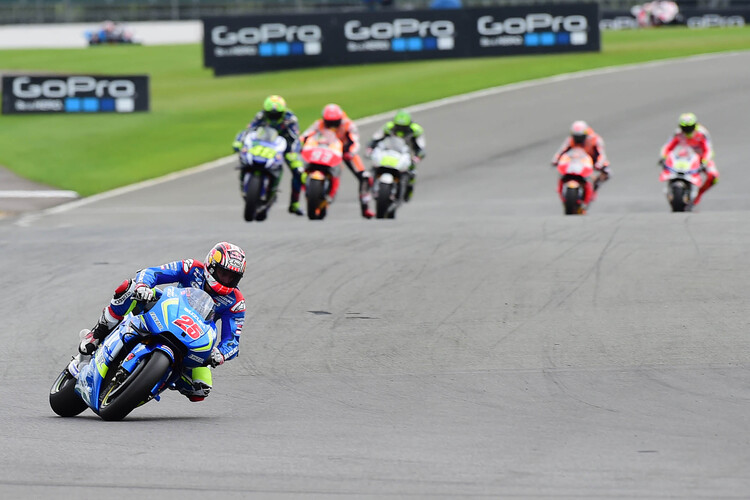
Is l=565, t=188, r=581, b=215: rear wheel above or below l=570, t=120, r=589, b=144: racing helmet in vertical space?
below

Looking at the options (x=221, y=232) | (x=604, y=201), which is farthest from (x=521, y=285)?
(x=604, y=201)

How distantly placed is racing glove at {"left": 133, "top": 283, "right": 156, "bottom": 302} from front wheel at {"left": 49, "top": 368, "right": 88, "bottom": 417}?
2.58 ft

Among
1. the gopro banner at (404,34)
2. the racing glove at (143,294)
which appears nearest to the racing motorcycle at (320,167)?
the racing glove at (143,294)

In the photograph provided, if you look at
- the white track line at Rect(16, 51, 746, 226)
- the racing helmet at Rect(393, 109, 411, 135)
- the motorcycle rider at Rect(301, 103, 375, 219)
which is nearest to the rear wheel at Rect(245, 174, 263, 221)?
the motorcycle rider at Rect(301, 103, 375, 219)

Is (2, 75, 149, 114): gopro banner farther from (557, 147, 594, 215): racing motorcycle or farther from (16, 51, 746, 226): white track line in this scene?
(557, 147, 594, 215): racing motorcycle

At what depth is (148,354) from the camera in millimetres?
7844

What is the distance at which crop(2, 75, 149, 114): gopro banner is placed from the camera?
31.2 metres

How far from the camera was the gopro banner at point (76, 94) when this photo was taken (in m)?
31.2

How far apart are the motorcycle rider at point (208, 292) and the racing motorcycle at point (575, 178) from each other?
1031cm

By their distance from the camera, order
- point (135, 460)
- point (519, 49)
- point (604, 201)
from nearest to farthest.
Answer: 1. point (135, 460)
2. point (604, 201)
3. point (519, 49)

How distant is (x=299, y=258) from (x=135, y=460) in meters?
6.90

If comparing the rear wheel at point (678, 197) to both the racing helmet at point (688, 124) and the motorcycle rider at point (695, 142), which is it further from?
the racing helmet at point (688, 124)

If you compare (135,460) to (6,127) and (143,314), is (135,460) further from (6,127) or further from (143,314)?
(6,127)

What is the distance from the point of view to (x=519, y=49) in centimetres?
3603
